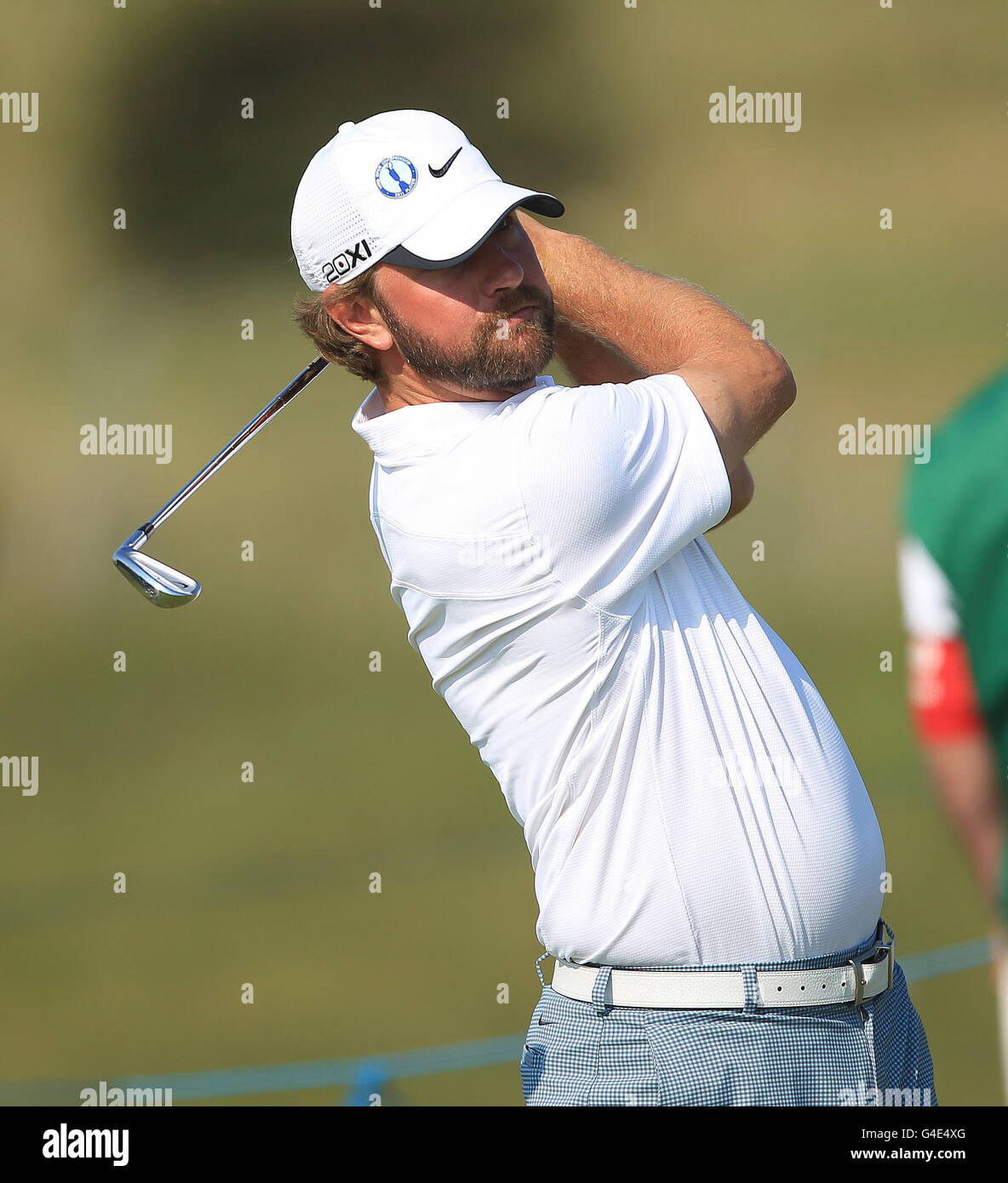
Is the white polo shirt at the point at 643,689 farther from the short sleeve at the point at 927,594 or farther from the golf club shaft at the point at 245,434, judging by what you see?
the short sleeve at the point at 927,594

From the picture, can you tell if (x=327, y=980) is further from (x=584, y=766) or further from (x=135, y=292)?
(x=135, y=292)

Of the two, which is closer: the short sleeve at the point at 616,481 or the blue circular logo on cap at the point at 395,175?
the short sleeve at the point at 616,481

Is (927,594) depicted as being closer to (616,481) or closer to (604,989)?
(616,481)

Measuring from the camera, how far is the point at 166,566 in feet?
5.09

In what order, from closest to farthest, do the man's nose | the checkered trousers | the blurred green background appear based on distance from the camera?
the checkered trousers < the man's nose < the blurred green background

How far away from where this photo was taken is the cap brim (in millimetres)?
1275

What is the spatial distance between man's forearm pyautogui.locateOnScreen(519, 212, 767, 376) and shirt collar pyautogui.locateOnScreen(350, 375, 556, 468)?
0.14 metres

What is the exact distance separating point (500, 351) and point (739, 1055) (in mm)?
639

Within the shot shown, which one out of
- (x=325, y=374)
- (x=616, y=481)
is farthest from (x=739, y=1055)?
(x=325, y=374)

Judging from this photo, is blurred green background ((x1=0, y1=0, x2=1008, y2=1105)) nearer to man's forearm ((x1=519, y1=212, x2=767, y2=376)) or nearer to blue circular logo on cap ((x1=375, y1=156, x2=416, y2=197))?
man's forearm ((x1=519, y1=212, x2=767, y2=376))

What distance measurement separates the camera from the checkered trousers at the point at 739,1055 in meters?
1.19

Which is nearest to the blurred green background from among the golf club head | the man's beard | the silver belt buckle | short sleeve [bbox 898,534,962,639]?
the golf club head

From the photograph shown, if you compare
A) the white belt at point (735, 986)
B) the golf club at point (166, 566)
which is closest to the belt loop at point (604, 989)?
the white belt at point (735, 986)

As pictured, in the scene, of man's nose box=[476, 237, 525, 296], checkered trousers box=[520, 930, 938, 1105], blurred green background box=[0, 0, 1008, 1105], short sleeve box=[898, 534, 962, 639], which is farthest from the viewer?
blurred green background box=[0, 0, 1008, 1105]
